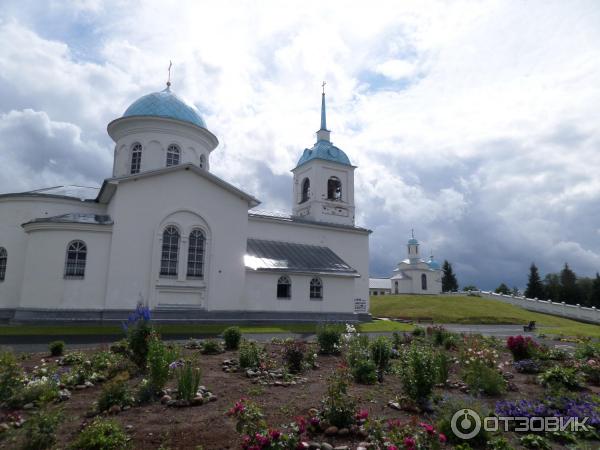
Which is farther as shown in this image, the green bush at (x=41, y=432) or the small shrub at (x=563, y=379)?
the small shrub at (x=563, y=379)

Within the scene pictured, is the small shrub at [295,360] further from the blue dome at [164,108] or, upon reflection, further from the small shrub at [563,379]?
the blue dome at [164,108]

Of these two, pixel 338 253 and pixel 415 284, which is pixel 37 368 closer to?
pixel 338 253

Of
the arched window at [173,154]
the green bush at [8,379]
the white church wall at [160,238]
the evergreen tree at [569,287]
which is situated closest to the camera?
the green bush at [8,379]

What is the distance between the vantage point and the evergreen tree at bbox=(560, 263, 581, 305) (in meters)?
69.2

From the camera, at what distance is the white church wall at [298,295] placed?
25578mm

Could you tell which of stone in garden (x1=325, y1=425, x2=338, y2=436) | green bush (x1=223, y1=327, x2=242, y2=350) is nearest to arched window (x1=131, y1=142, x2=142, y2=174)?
green bush (x1=223, y1=327, x2=242, y2=350)

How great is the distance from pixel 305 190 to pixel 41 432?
32517mm

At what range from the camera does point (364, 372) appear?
10.1 metres

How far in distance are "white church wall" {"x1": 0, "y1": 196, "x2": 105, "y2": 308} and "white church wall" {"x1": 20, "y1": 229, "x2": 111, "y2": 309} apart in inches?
70.8

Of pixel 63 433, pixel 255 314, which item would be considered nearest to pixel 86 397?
pixel 63 433

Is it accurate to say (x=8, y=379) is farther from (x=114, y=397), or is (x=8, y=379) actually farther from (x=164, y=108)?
(x=164, y=108)

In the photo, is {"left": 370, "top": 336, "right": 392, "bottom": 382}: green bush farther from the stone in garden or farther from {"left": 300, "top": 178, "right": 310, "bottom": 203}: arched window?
{"left": 300, "top": 178, "right": 310, "bottom": 203}: arched window

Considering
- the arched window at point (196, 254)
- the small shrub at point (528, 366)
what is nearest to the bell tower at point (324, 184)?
the arched window at point (196, 254)

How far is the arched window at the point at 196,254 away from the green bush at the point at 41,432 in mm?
17682
